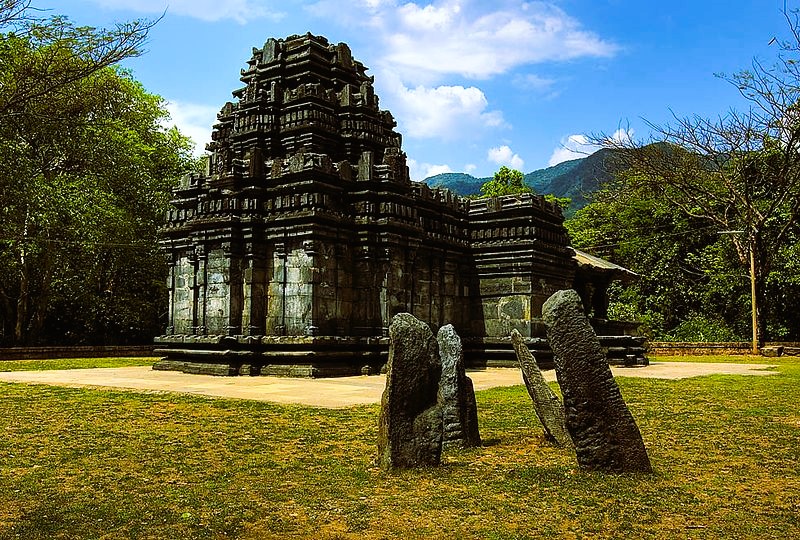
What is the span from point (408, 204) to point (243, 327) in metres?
5.06

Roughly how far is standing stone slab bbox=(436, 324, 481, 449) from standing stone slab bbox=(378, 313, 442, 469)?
0.81 m

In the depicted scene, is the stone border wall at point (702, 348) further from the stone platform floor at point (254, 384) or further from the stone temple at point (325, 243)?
the stone platform floor at point (254, 384)

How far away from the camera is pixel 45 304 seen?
92.3ft

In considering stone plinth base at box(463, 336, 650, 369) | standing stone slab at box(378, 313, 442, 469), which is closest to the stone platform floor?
stone plinth base at box(463, 336, 650, 369)

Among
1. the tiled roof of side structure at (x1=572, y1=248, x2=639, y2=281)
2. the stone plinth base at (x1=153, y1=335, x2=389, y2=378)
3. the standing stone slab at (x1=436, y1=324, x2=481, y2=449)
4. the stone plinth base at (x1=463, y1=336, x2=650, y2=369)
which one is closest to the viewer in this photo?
the standing stone slab at (x1=436, y1=324, x2=481, y2=449)

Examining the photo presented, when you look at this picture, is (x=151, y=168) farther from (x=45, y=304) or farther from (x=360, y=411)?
(x=360, y=411)

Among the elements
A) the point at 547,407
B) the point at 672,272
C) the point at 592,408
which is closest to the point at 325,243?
the point at 547,407

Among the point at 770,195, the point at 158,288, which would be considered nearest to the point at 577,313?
the point at 158,288

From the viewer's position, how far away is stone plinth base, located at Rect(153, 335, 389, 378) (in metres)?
15.3

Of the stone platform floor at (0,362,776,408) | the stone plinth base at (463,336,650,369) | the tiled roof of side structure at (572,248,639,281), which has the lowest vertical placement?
the stone platform floor at (0,362,776,408)

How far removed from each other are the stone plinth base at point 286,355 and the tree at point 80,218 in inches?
459

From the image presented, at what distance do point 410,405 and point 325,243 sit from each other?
10.3 m

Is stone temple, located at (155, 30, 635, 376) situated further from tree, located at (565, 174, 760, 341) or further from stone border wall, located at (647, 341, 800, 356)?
tree, located at (565, 174, 760, 341)

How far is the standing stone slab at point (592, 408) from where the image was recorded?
5527mm
